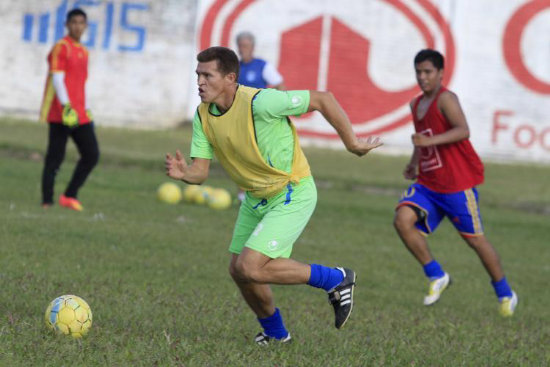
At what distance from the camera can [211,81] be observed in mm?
6109

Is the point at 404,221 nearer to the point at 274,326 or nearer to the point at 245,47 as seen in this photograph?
the point at 274,326

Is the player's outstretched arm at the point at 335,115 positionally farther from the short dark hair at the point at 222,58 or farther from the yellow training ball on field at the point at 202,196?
the yellow training ball on field at the point at 202,196

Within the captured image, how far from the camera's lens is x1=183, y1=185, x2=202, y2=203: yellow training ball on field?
14.6 metres

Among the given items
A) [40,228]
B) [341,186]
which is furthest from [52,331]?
[341,186]

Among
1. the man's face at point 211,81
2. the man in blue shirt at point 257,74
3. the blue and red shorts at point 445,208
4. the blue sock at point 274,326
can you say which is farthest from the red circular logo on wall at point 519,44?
the man's face at point 211,81

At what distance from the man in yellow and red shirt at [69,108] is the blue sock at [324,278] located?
6.41 meters

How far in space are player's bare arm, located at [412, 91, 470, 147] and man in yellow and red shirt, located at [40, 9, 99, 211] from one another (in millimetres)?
4924

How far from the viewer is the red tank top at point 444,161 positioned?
8.91m

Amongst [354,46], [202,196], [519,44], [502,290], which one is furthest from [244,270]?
[519,44]

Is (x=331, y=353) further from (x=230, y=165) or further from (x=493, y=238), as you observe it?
(x=493, y=238)

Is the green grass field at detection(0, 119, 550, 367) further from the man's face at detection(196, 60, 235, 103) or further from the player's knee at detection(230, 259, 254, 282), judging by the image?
the man's face at detection(196, 60, 235, 103)

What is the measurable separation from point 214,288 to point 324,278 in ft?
7.56

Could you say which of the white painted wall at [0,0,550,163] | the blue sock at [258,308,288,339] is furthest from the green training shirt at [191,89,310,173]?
the white painted wall at [0,0,550,163]

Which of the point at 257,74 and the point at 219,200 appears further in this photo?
the point at 219,200
